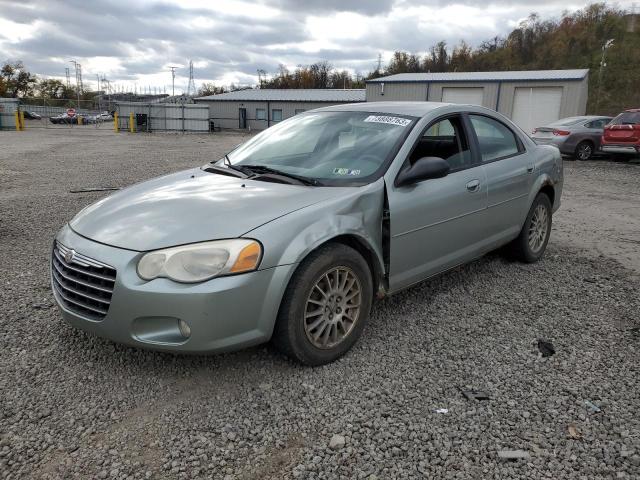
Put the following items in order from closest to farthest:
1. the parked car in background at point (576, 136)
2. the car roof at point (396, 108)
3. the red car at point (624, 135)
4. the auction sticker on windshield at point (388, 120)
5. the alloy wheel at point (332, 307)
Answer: the alloy wheel at point (332, 307), the auction sticker on windshield at point (388, 120), the car roof at point (396, 108), the red car at point (624, 135), the parked car in background at point (576, 136)

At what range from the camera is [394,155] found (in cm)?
347

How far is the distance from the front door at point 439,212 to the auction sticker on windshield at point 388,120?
17cm

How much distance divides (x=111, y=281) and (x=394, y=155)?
1.98 meters

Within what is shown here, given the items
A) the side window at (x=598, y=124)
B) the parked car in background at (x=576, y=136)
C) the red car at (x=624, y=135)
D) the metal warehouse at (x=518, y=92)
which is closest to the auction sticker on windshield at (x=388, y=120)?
the parked car in background at (x=576, y=136)

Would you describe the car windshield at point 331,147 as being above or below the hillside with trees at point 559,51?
below

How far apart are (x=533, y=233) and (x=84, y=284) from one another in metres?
4.15

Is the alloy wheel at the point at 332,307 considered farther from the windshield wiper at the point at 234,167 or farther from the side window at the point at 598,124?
the side window at the point at 598,124

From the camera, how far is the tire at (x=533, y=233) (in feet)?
16.1

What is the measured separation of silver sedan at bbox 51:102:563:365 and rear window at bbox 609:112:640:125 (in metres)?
13.1

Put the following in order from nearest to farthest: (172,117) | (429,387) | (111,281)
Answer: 1. (111,281)
2. (429,387)
3. (172,117)

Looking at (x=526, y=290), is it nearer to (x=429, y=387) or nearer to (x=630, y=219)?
(x=429, y=387)

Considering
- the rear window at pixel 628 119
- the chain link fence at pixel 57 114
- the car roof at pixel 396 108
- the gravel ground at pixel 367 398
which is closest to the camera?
the gravel ground at pixel 367 398

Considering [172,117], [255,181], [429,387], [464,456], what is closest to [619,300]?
[429,387]

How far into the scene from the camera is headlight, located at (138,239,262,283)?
8.46 feet
